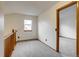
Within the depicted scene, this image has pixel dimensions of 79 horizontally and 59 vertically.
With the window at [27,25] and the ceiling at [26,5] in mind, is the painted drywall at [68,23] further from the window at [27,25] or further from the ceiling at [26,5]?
→ the ceiling at [26,5]

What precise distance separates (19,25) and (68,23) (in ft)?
13.5

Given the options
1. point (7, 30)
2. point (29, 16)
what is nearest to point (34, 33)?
point (29, 16)

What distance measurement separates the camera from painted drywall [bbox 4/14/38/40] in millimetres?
6988

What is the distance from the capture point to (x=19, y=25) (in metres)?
7.31

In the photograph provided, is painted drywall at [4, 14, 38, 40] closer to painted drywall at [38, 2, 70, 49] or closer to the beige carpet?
painted drywall at [38, 2, 70, 49]

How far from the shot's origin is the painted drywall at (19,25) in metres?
6.99

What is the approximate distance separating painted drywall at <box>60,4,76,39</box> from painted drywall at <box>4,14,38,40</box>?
251cm

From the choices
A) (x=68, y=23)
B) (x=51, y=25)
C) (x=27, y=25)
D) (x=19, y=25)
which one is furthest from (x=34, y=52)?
(x=68, y=23)

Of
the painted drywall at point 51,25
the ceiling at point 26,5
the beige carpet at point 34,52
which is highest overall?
the ceiling at point 26,5

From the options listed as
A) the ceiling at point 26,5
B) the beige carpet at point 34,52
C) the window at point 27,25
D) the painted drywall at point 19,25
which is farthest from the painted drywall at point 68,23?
the beige carpet at point 34,52

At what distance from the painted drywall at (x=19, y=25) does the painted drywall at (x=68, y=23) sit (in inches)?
98.8

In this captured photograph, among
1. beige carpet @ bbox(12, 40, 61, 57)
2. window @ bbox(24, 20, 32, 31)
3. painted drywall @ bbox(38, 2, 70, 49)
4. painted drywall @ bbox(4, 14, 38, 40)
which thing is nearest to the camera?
beige carpet @ bbox(12, 40, 61, 57)

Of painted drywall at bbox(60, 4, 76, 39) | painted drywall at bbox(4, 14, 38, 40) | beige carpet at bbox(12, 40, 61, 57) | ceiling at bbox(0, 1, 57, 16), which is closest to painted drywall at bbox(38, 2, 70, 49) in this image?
ceiling at bbox(0, 1, 57, 16)

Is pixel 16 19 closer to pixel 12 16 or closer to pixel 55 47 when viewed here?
pixel 12 16
